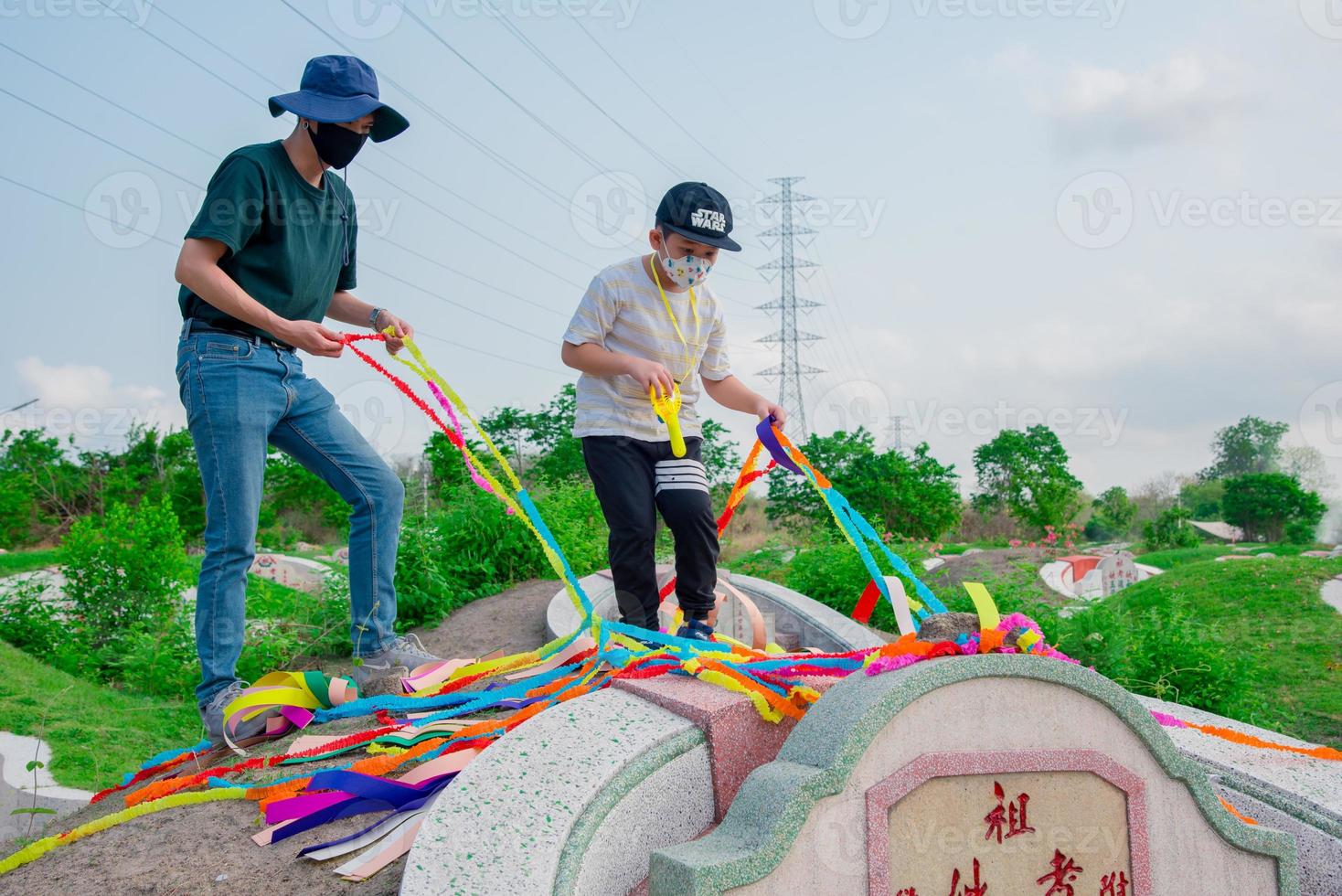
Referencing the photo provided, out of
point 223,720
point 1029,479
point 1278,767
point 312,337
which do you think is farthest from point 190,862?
point 1029,479

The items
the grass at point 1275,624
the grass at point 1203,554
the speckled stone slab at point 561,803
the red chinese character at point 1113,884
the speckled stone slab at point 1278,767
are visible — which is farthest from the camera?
the grass at point 1203,554

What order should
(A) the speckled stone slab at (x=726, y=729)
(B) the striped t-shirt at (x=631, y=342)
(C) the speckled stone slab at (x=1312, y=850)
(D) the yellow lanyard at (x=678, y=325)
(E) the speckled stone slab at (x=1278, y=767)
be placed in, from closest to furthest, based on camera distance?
(A) the speckled stone slab at (x=726, y=729)
(C) the speckled stone slab at (x=1312, y=850)
(E) the speckled stone slab at (x=1278, y=767)
(B) the striped t-shirt at (x=631, y=342)
(D) the yellow lanyard at (x=678, y=325)

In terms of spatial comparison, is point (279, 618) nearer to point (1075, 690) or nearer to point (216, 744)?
point (216, 744)

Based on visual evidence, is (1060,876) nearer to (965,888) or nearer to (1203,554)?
(965,888)

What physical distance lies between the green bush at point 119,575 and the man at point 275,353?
6034mm

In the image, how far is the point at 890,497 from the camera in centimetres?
1872

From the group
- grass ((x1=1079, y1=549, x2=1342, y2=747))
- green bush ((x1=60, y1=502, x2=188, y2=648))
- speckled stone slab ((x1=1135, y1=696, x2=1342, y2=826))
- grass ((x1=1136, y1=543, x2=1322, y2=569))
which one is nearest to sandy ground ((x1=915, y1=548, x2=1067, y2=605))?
grass ((x1=1079, y1=549, x2=1342, y2=747))

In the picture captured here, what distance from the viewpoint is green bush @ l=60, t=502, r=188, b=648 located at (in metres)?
8.11

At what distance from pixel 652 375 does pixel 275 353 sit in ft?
3.81

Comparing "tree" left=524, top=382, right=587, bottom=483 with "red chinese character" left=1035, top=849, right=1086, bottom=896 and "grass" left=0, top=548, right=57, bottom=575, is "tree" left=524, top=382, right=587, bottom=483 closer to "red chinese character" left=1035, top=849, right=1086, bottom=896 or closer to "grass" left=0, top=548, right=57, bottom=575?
"grass" left=0, top=548, right=57, bottom=575

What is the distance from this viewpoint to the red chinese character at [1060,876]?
184cm

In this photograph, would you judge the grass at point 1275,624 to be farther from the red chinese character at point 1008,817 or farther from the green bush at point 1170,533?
the green bush at point 1170,533

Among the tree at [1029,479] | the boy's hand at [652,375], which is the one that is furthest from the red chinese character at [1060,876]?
the tree at [1029,479]

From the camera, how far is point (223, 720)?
9.21 ft
